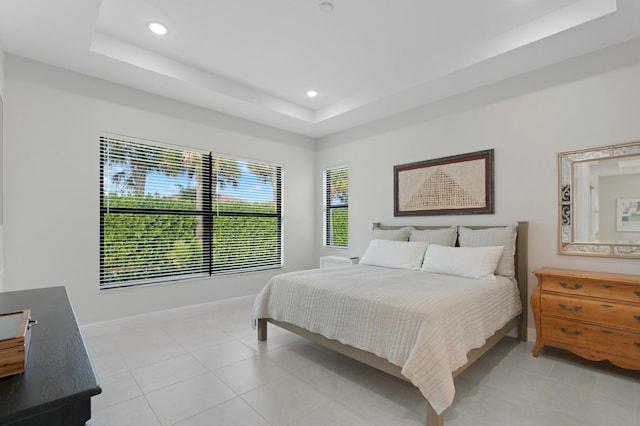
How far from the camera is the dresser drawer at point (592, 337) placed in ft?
7.46

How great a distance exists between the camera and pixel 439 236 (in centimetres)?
359

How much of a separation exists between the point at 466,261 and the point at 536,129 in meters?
1.49

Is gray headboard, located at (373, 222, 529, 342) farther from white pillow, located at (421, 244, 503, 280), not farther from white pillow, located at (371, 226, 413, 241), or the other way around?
white pillow, located at (371, 226, 413, 241)

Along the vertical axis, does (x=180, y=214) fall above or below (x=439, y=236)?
above

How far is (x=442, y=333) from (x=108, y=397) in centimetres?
223

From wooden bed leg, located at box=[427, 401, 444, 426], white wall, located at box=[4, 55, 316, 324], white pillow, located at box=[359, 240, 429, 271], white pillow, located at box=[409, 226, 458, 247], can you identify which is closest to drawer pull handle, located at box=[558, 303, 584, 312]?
white pillow, located at box=[409, 226, 458, 247]

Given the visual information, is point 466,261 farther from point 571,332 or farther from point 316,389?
point 316,389

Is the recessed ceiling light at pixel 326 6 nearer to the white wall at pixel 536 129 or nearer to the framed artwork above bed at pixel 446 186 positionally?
the white wall at pixel 536 129

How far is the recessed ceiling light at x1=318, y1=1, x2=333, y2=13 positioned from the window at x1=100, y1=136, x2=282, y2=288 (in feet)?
7.81

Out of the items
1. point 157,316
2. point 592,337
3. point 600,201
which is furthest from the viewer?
point 157,316

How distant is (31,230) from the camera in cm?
293

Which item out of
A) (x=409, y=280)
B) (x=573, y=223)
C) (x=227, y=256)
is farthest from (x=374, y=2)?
(x=227, y=256)

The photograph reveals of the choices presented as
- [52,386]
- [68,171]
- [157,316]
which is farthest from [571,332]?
[68,171]

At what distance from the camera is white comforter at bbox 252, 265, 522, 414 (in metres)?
1.80
